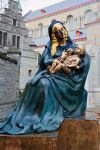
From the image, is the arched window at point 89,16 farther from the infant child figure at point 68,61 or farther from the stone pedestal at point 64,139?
the stone pedestal at point 64,139

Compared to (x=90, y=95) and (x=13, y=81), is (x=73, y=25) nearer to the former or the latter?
(x=90, y=95)

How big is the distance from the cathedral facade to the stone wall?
15.4m

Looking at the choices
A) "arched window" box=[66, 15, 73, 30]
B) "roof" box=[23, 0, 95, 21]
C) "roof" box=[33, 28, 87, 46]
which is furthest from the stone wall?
"arched window" box=[66, 15, 73, 30]

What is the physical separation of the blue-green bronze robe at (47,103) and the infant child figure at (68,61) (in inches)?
2.7

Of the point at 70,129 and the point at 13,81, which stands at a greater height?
the point at 70,129

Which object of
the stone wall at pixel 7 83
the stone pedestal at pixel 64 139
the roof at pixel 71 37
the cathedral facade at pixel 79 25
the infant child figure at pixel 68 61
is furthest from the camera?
the roof at pixel 71 37

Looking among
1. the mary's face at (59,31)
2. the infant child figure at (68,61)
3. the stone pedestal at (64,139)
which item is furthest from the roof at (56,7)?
the stone pedestal at (64,139)

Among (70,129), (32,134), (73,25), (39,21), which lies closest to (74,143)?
(70,129)

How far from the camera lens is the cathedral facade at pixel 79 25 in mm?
36531

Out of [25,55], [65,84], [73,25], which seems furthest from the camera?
[73,25]

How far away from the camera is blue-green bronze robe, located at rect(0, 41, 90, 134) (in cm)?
491

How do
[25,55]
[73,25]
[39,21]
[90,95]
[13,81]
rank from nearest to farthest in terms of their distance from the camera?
1. [13,81]
2. [90,95]
3. [25,55]
4. [73,25]
5. [39,21]

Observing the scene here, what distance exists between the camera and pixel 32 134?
475 cm

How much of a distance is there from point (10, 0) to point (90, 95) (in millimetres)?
13647
